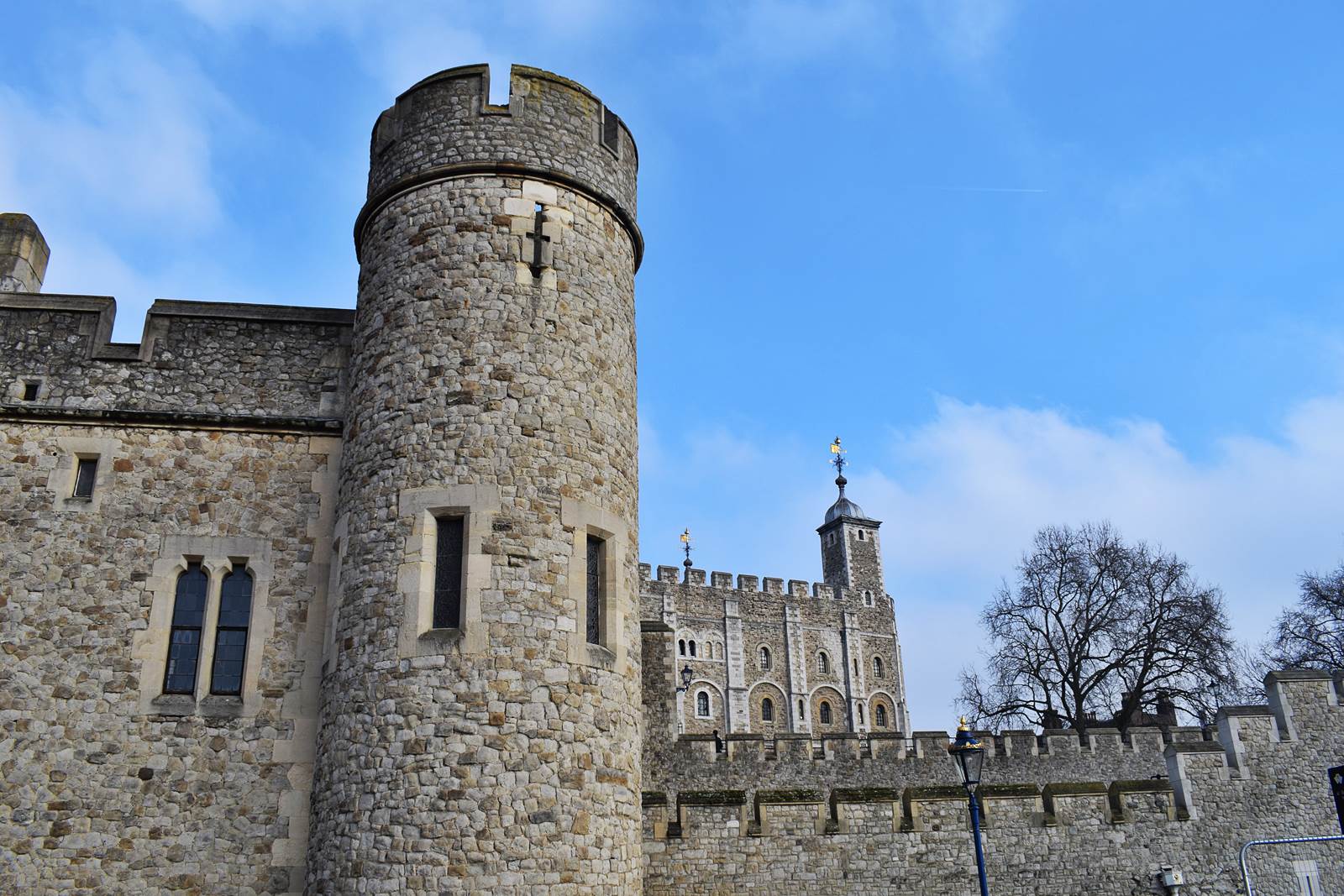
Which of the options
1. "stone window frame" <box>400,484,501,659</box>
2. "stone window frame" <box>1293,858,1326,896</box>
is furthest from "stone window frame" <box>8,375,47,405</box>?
"stone window frame" <box>1293,858,1326,896</box>

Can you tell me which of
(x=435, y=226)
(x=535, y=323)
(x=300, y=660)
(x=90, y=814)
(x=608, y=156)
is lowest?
(x=90, y=814)

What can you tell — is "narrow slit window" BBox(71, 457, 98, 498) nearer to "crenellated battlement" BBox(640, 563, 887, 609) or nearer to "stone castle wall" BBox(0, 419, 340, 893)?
"stone castle wall" BBox(0, 419, 340, 893)

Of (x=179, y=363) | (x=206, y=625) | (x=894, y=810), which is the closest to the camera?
(x=206, y=625)

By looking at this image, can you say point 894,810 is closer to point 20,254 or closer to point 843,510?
point 20,254

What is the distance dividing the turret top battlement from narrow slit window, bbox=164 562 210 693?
157 inches

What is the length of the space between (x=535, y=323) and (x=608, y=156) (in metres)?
2.23

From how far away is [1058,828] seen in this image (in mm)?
11492

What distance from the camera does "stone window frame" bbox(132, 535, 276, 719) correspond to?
9438 mm

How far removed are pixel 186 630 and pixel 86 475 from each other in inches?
76.0

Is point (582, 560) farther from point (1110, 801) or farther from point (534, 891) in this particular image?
point (1110, 801)

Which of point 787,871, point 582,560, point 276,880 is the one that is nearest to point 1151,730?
point 787,871

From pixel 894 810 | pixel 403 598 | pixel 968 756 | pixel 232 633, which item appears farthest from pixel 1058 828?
pixel 232 633

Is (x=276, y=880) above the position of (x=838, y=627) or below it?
below

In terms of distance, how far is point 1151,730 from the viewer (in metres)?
21.9
